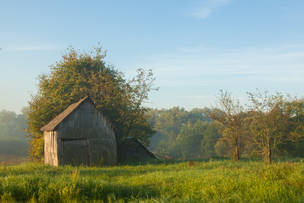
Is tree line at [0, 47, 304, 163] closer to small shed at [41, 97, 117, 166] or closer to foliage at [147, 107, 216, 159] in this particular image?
small shed at [41, 97, 117, 166]

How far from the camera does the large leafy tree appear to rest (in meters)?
28.3

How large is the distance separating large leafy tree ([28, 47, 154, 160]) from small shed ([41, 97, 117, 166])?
4.79m

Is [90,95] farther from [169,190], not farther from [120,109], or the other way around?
[169,190]

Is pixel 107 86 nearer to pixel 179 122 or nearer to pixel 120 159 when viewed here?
pixel 120 159

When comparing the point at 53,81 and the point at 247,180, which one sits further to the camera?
the point at 53,81

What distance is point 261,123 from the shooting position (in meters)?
23.1

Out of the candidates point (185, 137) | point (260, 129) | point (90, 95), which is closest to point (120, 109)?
point (90, 95)

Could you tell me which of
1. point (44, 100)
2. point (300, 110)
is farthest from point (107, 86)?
point (300, 110)

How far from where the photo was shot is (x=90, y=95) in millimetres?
29234

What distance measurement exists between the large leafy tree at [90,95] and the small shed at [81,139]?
15.7 feet

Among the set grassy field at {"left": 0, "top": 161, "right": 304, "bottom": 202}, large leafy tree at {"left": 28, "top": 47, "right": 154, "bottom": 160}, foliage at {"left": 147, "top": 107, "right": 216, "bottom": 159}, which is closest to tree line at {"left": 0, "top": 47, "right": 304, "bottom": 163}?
large leafy tree at {"left": 28, "top": 47, "right": 154, "bottom": 160}

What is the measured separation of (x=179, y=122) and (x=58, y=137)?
9143 centimetres

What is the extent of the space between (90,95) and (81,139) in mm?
7669

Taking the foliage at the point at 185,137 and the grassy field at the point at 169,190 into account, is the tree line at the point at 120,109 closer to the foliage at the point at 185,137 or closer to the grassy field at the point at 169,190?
the grassy field at the point at 169,190
